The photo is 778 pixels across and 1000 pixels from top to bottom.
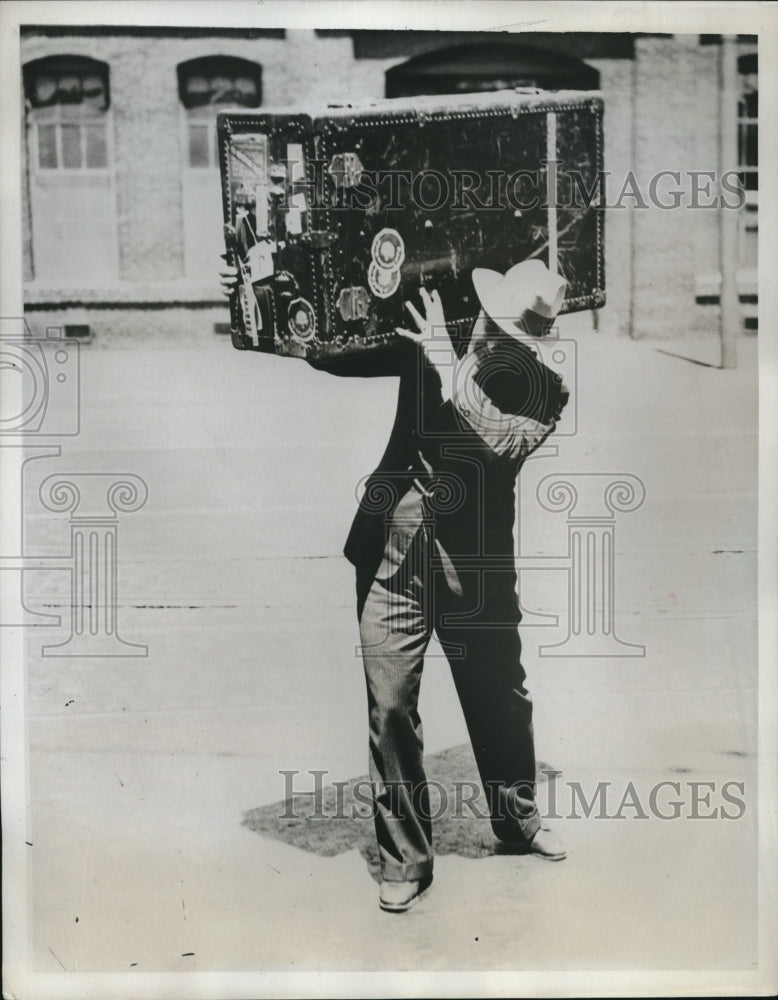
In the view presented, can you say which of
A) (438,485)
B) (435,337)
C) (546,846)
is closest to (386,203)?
(435,337)

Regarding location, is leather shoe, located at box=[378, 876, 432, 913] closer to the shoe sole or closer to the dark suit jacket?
the shoe sole

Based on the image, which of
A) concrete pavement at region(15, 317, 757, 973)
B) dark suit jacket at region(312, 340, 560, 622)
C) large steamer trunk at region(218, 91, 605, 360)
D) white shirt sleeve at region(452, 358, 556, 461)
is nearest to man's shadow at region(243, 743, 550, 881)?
concrete pavement at region(15, 317, 757, 973)

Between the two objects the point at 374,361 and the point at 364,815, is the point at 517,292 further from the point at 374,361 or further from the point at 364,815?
the point at 364,815

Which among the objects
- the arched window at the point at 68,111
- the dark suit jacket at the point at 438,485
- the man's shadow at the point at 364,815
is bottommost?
the man's shadow at the point at 364,815

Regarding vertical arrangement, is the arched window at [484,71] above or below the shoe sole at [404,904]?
above

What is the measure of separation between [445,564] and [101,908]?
3.18 ft

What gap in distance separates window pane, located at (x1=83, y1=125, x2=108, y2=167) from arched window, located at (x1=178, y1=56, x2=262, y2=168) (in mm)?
165

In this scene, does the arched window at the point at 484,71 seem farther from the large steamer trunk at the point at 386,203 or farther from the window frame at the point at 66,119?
the window frame at the point at 66,119

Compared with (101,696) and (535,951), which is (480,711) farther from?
(101,696)

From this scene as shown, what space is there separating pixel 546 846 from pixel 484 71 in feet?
5.03

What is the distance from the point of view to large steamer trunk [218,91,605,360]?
1892mm

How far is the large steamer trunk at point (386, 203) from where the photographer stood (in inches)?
A: 74.5

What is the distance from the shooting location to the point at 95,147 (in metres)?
1.91

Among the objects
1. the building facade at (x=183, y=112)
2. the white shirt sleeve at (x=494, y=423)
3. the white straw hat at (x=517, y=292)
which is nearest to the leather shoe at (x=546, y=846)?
the white shirt sleeve at (x=494, y=423)
